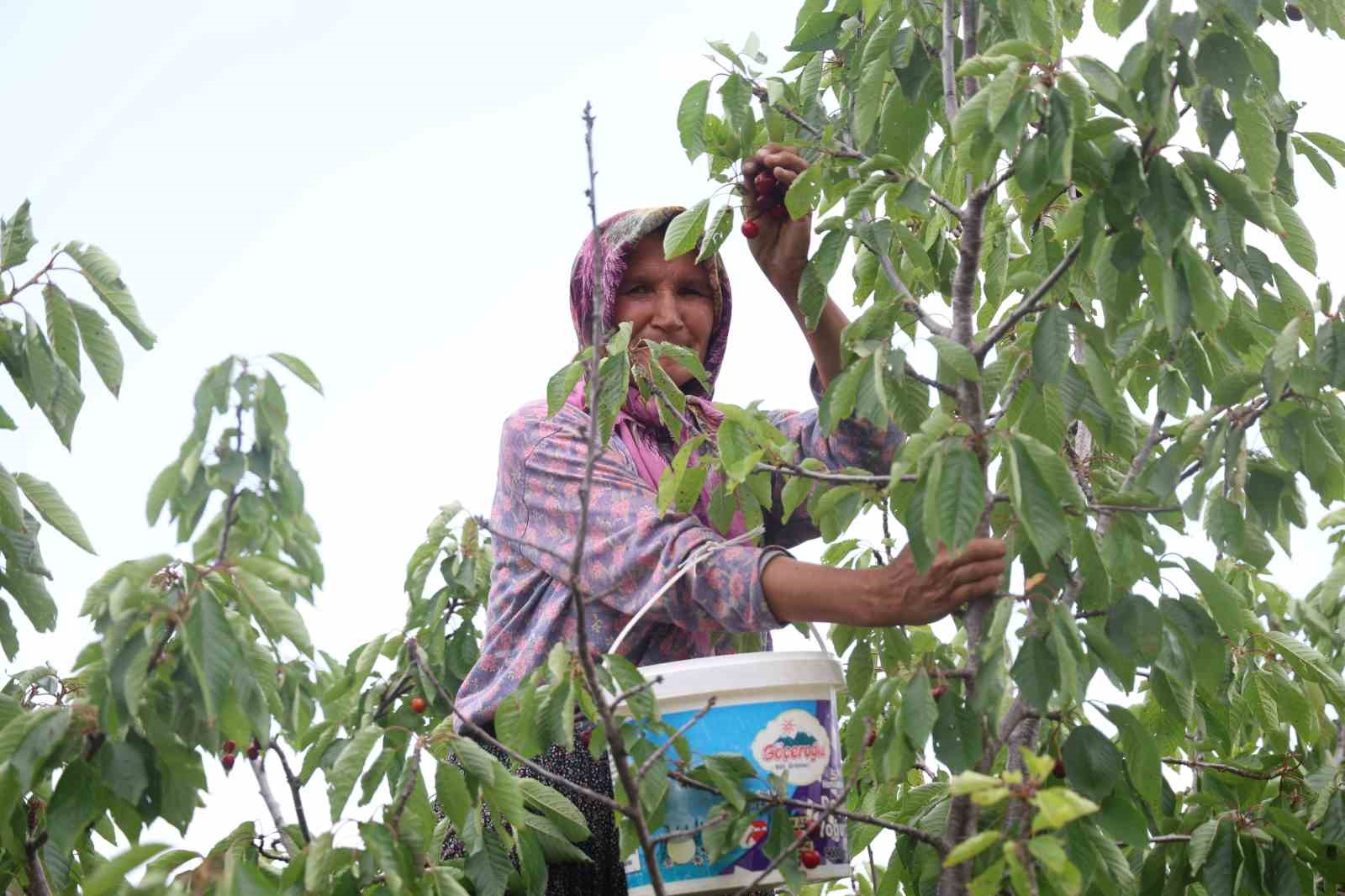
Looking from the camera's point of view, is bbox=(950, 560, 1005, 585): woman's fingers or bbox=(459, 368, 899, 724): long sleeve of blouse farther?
bbox=(459, 368, 899, 724): long sleeve of blouse

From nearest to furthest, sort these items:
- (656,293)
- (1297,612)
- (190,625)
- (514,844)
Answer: (190,625), (514,844), (656,293), (1297,612)

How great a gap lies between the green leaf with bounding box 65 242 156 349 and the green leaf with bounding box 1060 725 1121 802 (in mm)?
1524

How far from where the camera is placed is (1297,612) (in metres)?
3.42

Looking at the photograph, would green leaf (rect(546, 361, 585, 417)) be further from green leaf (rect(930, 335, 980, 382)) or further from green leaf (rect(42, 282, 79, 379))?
green leaf (rect(42, 282, 79, 379))

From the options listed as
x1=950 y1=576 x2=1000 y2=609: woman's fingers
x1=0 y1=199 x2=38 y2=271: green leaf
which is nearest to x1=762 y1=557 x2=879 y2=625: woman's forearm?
x1=950 y1=576 x2=1000 y2=609: woman's fingers

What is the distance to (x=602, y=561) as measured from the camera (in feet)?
8.25

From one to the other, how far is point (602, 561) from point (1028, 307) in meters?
0.75

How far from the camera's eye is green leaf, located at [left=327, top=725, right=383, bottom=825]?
2184 mm

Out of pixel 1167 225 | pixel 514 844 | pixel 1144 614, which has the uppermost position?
pixel 1167 225

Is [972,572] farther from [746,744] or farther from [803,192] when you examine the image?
[803,192]

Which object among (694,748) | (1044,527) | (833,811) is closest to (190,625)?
(694,748)

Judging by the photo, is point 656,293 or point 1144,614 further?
point 656,293

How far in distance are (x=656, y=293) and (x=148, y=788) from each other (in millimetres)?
1303

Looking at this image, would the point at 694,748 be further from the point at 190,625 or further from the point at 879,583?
the point at 190,625
